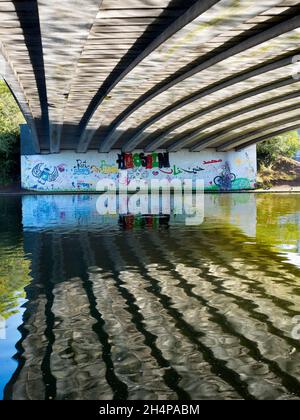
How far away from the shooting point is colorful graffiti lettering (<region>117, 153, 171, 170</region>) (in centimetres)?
5219

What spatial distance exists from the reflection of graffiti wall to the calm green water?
3799cm

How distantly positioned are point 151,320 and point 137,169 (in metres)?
45.9

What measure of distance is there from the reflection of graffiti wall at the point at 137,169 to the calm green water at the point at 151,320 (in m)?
38.0

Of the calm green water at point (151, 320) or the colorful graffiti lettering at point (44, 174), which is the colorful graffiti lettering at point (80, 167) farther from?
the calm green water at point (151, 320)

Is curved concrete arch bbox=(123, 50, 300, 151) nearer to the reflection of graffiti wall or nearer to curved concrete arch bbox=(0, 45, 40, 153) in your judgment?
curved concrete arch bbox=(0, 45, 40, 153)

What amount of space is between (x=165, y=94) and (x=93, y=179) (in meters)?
27.6

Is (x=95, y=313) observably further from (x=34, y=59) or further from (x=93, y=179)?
(x=93, y=179)

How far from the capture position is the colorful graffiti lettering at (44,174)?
5144cm

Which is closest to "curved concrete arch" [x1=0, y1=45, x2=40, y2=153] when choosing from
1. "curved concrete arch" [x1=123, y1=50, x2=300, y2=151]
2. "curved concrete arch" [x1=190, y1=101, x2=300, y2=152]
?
"curved concrete arch" [x1=123, y1=50, x2=300, y2=151]

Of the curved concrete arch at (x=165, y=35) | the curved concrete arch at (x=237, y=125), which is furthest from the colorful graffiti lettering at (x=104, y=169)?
the curved concrete arch at (x=165, y=35)

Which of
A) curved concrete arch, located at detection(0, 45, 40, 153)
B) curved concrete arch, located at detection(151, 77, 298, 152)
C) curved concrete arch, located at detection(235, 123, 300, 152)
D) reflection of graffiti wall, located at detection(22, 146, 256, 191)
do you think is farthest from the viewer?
reflection of graffiti wall, located at detection(22, 146, 256, 191)

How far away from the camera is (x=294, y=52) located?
1934 centimetres
